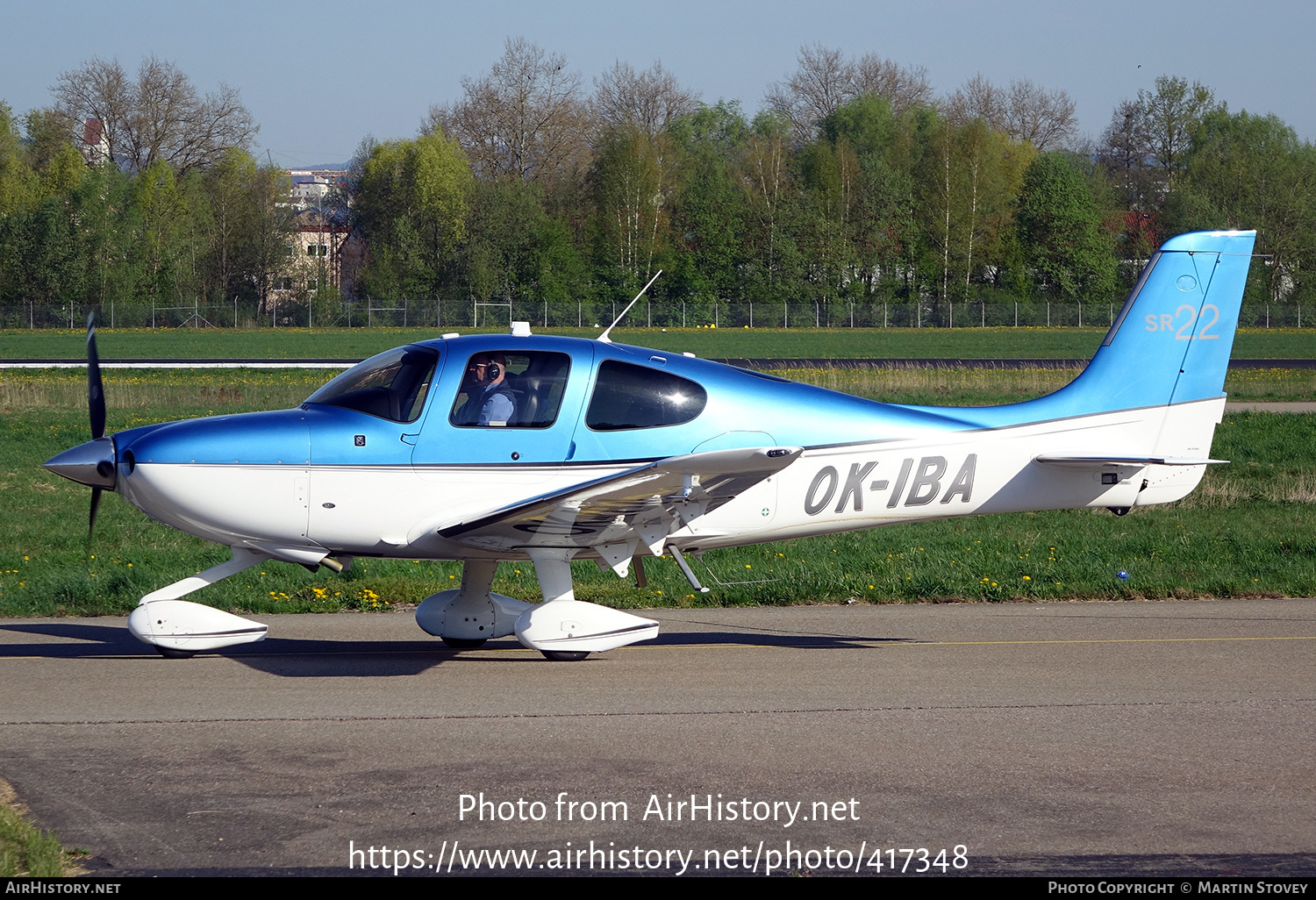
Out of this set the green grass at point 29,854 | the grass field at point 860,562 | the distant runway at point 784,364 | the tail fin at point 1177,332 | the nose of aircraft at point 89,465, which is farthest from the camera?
the distant runway at point 784,364

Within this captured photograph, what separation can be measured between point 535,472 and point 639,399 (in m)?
0.84

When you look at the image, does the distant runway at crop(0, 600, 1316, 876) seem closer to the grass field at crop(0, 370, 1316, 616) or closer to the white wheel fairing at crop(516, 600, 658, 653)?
the white wheel fairing at crop(516, 600, 658, 653)

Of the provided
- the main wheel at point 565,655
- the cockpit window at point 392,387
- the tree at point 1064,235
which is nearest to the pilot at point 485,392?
the cockpit window at point 392,387

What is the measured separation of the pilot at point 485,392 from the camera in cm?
771

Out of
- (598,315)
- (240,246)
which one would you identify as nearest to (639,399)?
(598,315)

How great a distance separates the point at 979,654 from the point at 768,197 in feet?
251

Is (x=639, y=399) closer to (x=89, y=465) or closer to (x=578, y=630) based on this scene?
(x=578, y=630)

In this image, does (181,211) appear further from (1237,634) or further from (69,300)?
(1237,634)

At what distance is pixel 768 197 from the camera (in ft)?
270

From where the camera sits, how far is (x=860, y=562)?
474 inches

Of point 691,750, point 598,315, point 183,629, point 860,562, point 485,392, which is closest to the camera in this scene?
point 691,750

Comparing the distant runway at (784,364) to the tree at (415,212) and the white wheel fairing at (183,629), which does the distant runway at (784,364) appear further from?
the tree at (415,212)

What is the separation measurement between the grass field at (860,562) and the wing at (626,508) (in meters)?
2.58

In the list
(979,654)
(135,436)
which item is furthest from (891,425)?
(135,436)
